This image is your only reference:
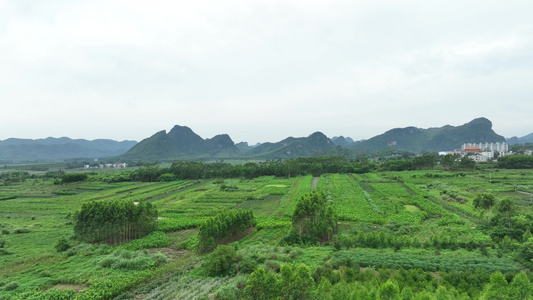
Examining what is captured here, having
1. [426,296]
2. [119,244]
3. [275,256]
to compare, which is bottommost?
[119,244]

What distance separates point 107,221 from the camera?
94.7 feet

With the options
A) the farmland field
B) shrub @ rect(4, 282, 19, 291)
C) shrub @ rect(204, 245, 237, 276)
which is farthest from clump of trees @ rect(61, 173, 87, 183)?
shrub @ rect(204, 245, 237, 276)

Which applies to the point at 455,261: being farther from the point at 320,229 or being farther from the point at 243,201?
the point at 243,201

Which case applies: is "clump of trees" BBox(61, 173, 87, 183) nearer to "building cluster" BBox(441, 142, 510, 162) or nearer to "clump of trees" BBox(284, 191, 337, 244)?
"clump of trees" BBox(284, 191, 337, 244)

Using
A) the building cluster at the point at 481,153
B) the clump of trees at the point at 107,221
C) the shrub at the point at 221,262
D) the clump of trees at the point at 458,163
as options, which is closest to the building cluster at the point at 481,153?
the building cluster at the point at 481,153

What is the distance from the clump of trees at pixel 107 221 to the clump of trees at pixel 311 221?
1973cm

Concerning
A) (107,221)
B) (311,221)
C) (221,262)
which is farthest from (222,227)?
(107,221)

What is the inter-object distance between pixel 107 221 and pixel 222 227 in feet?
47.0

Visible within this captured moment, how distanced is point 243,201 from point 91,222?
26.2 meters

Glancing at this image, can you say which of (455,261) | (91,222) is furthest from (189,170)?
(455,261)

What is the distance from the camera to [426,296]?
38.5 ft

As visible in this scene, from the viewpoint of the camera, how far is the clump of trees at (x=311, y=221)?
27.3m

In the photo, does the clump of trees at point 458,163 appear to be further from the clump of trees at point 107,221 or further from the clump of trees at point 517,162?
the clump of trees at point 107,221

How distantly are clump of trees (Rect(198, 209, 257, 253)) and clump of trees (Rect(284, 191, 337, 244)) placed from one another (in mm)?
6548
